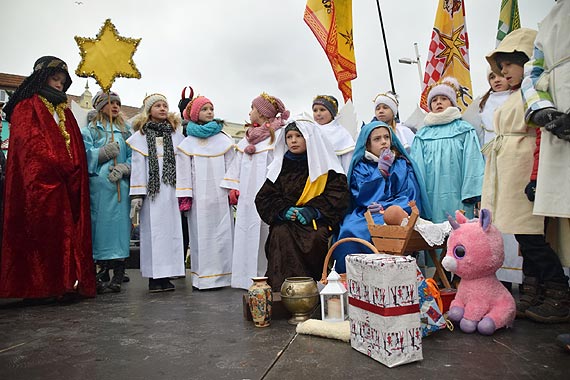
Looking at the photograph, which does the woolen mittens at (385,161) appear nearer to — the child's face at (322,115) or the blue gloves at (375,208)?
the blue gloves at (375,208)

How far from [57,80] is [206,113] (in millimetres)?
1598

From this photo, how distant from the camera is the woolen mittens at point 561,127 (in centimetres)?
218

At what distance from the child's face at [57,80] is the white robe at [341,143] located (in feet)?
9.22

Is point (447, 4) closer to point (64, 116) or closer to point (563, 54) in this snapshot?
point (563, 54)

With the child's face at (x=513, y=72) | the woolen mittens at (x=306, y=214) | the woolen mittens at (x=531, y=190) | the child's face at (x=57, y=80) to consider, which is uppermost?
the child's face at (x=57, y=80)

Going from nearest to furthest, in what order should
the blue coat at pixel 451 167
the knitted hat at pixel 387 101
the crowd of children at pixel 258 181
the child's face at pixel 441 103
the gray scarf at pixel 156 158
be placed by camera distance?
the crowd of children at pixel 258 181 → the blue coat at pixel 451 167 → the child's face at pixel 441 103 → the gray scarf at pixel 156 158 → the knitted hat at pixel 387 101

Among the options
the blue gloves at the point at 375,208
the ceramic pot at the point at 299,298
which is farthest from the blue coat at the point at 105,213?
the blue gloves at the point at 375,208

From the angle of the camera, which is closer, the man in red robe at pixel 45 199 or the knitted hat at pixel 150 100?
the man in red robe at pixel 45 199

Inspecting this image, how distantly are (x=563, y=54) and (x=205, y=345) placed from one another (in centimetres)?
267

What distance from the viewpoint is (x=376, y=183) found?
393cm

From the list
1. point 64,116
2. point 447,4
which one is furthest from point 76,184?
A: point 447,4

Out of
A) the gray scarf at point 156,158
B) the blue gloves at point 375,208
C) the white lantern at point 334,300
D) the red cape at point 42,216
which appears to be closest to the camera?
the white lantern at point 334,300

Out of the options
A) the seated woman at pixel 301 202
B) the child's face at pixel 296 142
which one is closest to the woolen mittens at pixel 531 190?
the seated woman at pixel 301 202

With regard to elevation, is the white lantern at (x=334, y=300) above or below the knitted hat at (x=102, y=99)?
below
